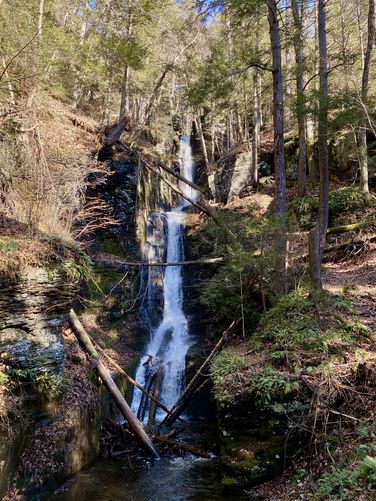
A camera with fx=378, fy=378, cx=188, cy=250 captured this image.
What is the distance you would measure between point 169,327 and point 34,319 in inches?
364

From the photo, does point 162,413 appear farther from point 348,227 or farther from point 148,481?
point 348,227

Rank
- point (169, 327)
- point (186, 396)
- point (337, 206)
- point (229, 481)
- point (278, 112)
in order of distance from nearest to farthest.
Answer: point (229, 481) < point (186, 396) < point (278, 112) < point (337, 206) < point (169, 327)

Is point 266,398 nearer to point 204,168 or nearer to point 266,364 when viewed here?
point 266,364

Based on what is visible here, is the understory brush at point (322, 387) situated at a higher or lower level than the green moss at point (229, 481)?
higher

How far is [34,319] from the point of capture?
21.2 ft

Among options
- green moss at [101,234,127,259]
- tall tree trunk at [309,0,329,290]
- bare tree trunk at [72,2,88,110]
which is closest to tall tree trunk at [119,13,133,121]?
bare tree trunk at [72,2,88,110]

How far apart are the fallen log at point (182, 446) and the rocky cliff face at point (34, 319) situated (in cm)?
307

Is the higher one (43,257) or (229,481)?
(43,257)

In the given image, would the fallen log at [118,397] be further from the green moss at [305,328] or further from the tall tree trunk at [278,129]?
the tall tree trunk at [278,129]

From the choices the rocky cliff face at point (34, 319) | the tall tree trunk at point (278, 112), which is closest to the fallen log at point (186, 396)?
the rocky cliff face at point (34, 319)

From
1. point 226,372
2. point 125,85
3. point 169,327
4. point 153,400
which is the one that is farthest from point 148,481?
point 125,85

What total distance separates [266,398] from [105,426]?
4413 millimetres

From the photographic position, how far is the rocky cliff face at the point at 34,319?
6.09 metres

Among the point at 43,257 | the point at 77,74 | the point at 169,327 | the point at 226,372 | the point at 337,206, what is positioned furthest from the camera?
the point at 77,74
